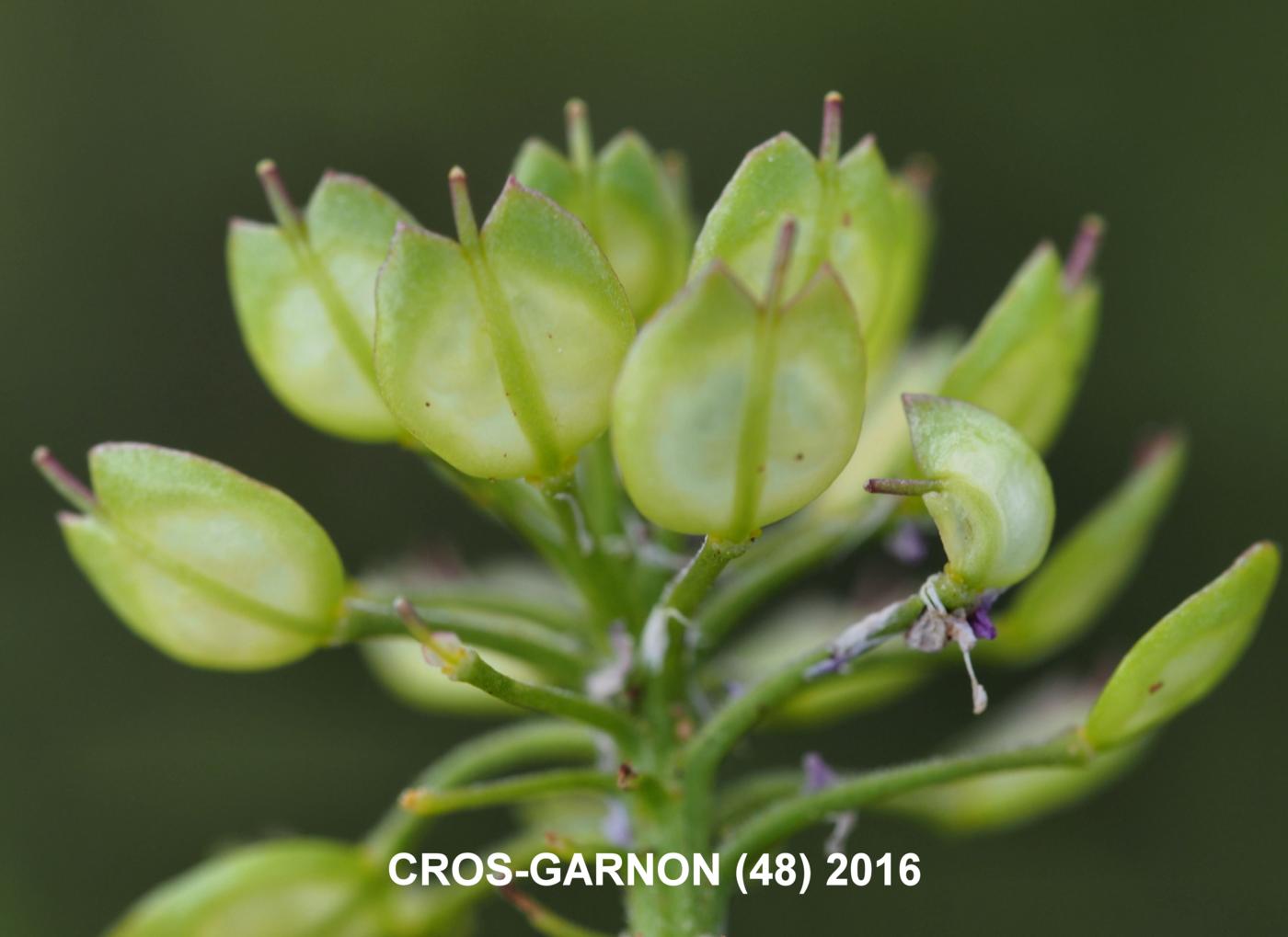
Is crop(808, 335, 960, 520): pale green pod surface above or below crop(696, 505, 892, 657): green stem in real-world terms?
above

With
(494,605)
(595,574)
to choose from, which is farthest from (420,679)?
(595,574)

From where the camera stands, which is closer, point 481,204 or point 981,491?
point 981,491

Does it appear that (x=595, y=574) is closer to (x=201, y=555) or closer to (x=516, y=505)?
(x=516, y=505)

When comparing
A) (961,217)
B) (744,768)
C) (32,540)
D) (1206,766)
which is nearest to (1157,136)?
(961,217)

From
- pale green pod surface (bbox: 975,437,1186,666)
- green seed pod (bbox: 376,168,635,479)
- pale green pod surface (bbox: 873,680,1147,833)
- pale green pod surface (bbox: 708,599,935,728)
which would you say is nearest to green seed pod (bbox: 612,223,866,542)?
green seed pod (bbox: 376,168,635,479)

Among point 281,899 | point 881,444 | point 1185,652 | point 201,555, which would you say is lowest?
point 281,899

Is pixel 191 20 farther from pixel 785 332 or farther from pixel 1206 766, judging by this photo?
pixel 785 332

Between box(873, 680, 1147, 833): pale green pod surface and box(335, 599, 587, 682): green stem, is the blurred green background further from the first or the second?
box(335, 599, 587, 682): green stem
